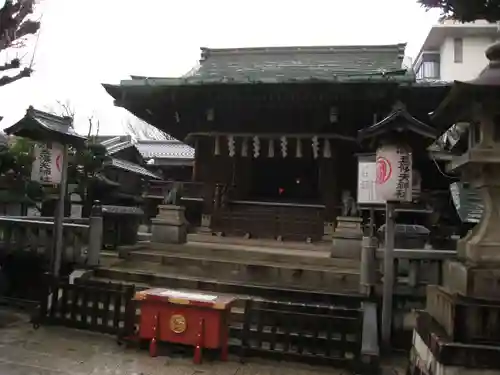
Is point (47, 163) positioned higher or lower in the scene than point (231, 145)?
lower

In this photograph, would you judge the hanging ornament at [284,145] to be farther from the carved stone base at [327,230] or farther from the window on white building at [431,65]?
the window on white building at [431,65]

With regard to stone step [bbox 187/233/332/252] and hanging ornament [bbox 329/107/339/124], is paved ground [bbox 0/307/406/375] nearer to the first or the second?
stone step [bbox 187/233/332/252]

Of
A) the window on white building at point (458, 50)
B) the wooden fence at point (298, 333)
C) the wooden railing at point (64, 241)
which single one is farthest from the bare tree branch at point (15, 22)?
the window on white building at point (458, 50)

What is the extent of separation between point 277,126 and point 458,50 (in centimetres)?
3173

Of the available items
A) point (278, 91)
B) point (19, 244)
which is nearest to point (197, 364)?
point (19, 244)

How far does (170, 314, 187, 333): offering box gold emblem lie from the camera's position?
648cm

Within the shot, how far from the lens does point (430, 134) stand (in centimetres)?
723

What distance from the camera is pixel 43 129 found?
8.58m

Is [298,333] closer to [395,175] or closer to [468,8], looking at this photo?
[395,175]

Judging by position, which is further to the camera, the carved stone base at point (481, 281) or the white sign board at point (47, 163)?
the white sign board at point (47, 163)

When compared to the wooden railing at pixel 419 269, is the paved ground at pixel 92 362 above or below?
below

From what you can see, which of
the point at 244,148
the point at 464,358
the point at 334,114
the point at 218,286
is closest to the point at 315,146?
the point at 334,114

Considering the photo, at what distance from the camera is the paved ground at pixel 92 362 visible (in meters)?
5.94

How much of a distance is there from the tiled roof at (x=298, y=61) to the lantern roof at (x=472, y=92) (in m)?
8.29
